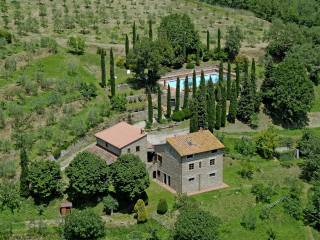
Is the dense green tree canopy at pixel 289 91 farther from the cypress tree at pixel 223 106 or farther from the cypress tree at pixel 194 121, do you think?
the cypress tree at pixel 194 121

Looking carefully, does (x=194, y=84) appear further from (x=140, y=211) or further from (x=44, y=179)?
(x=44, y=179)

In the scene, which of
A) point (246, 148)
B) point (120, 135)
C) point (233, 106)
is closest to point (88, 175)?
point (120, 135)

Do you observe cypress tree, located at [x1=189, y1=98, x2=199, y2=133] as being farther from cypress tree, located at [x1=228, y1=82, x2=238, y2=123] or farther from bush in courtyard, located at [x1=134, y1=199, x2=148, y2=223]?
bush in courtyard, located at [x1=134, y1=199, x2=148, y2=223]

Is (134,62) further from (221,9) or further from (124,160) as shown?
(221,9)

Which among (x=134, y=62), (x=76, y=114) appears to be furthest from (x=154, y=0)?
(x=76, y=114)

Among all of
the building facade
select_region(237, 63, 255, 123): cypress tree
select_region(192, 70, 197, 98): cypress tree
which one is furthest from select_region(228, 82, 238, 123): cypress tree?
the building facade

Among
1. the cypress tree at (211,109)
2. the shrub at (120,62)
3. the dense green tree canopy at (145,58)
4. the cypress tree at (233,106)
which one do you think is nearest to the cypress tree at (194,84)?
the cypress tree at (211,109)
